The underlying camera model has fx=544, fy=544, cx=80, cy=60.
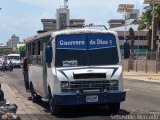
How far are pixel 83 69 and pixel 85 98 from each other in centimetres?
87

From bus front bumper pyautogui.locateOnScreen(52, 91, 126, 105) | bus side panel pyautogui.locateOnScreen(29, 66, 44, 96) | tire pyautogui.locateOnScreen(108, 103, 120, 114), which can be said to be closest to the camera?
bus front bumper pyautogui.locateOnScreen(52, 91, 126, 105)

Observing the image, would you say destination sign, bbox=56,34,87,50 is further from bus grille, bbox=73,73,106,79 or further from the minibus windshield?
bus grille, bbox=73,73,106,79

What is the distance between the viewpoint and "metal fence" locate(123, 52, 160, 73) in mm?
Result: 59194

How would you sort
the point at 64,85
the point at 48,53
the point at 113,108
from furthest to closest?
the point at 113,108
the point at 48,53
the point at 64,85

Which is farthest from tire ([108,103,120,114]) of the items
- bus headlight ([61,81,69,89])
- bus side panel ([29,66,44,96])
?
bus side panel ([29,66,44,96])

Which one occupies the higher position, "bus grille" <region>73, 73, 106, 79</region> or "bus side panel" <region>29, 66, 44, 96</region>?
"bus grille" <region>73, 73, 106, 79</region>

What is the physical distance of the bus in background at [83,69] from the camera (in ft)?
52.3

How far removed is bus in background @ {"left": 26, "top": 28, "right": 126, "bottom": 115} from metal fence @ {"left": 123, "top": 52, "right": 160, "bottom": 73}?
41.4 m

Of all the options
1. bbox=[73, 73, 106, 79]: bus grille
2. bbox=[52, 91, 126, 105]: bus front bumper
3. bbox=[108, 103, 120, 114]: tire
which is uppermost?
bbox=[73, 73, 106, 79]: bus grille

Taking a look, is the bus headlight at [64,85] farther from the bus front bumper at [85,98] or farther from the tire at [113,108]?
the tire at [113,108]

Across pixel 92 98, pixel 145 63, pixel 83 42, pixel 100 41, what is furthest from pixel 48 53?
pixel 145 63

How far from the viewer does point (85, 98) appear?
16.0 m

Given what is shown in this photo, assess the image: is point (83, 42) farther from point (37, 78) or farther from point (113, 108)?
point (37, 78)

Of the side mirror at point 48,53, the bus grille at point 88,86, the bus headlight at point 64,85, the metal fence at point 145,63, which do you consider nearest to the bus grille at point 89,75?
the bus grille at point 88,86
